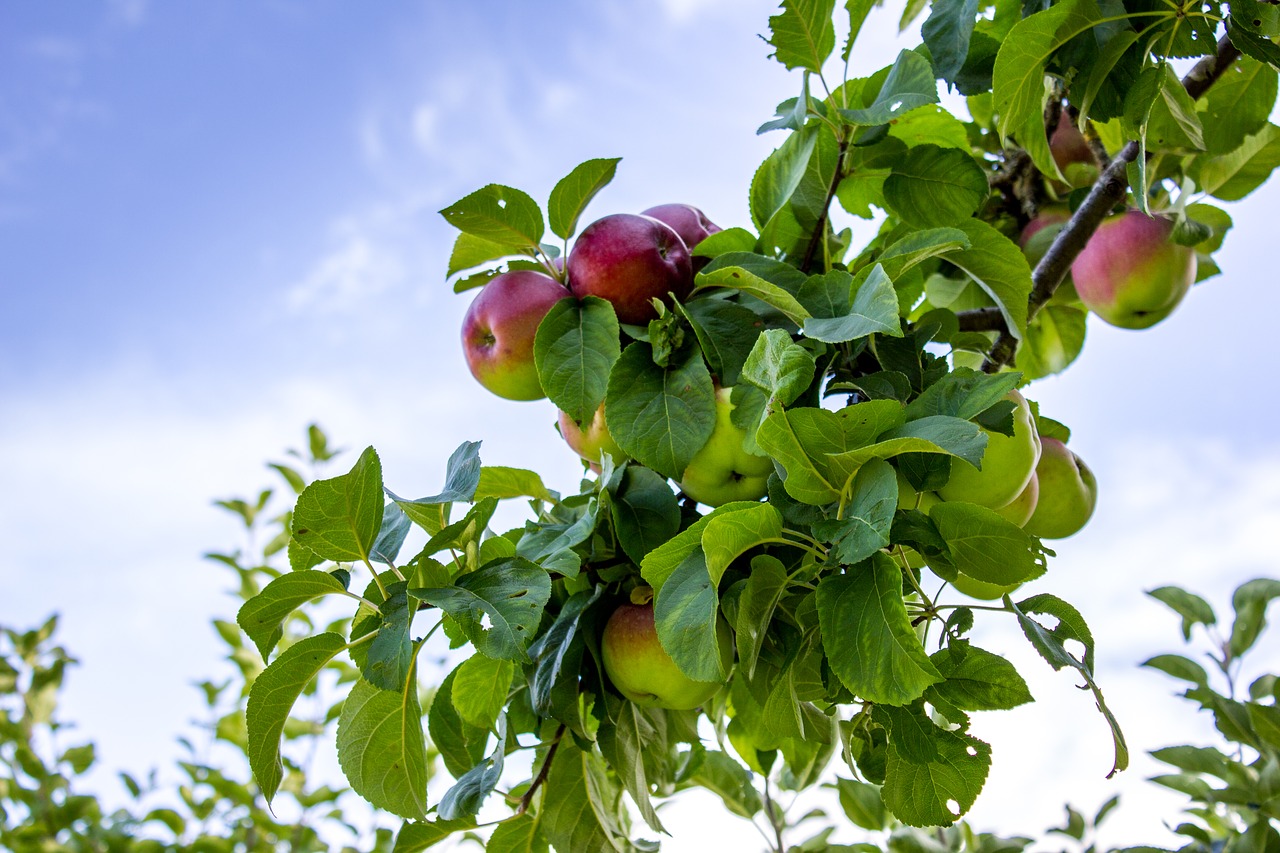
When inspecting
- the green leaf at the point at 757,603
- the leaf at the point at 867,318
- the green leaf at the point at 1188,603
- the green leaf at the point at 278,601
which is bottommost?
the green leaf at the point at 757,603

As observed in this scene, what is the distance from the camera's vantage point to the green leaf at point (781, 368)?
0.68 meters

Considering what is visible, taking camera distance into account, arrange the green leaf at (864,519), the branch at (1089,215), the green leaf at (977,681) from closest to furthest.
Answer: the green leaf at (864,519) → the green leaf at (977,681) → the branch at (1089,215)

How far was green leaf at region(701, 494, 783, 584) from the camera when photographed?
2.19ft

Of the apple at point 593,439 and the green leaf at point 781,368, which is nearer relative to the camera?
the green leaf at point 781,368

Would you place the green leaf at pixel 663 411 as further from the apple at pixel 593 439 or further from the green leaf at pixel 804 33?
the green leaf at pixel 804 33

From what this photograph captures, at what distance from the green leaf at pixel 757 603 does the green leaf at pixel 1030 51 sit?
465 millimetres

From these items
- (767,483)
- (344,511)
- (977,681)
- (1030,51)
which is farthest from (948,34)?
(344,511)

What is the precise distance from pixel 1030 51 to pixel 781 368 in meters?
0.42

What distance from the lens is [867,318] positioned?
717mm

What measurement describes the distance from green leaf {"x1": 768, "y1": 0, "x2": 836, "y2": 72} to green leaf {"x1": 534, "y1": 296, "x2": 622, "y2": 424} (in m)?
0.30

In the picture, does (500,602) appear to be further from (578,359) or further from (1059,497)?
Result: (1059,497)

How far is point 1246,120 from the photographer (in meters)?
1.16

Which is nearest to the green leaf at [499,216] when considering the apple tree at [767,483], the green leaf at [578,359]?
the apple tree at [767,483]

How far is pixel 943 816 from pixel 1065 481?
0.38m
